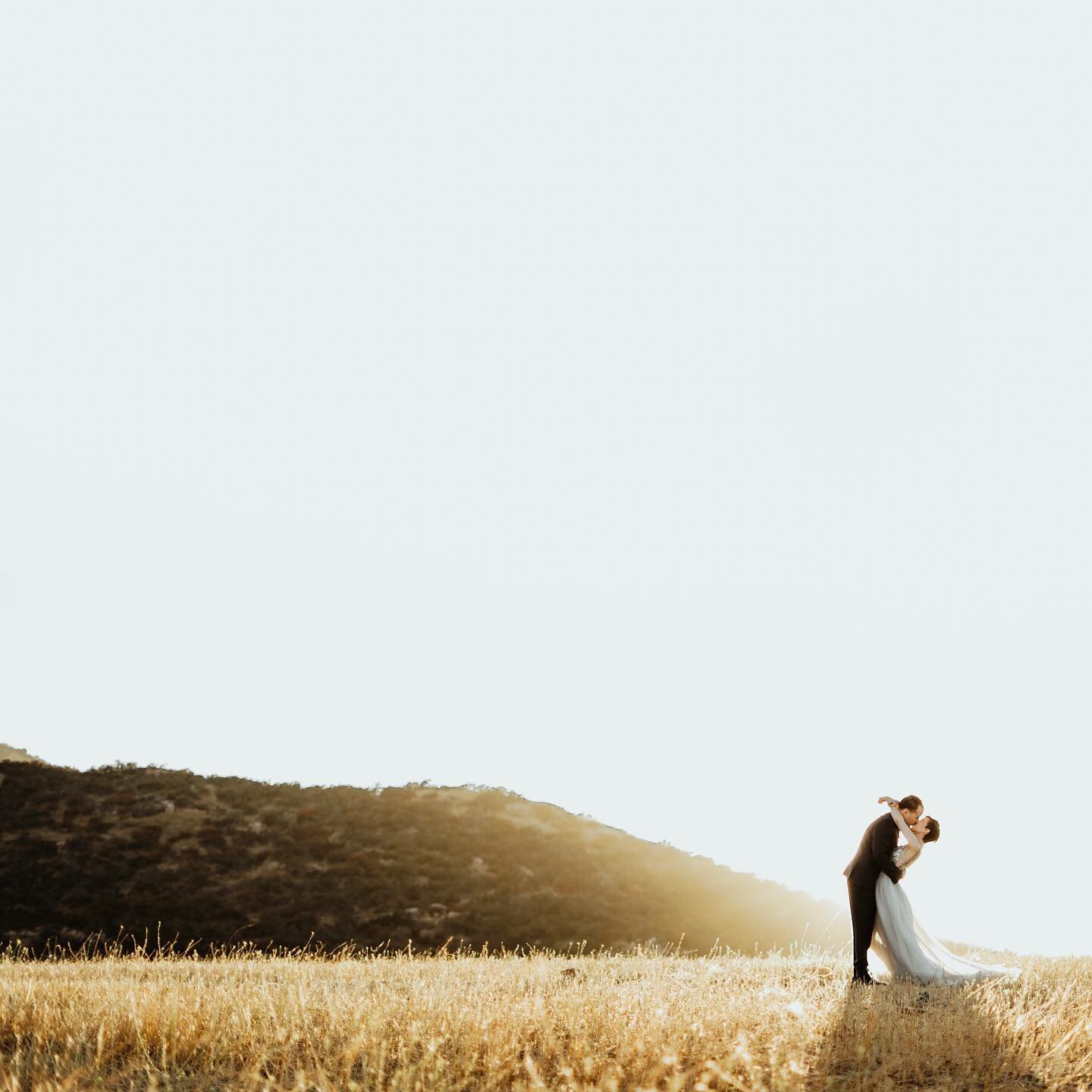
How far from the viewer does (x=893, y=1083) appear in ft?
24.6

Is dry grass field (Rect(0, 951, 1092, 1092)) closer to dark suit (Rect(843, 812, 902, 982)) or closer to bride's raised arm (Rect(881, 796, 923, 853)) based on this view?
dark suit (Rect(843, 812, 902, 982))

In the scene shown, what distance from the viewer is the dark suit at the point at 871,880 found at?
1259cm

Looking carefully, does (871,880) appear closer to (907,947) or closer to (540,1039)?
(907,947)

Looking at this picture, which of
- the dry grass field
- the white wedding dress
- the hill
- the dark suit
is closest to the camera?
the dry grass field

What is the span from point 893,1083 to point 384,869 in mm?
26193

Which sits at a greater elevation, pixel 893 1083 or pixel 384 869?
pixel 893 1083

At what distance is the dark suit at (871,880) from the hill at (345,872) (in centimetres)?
1667

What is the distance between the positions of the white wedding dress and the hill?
54.9ft

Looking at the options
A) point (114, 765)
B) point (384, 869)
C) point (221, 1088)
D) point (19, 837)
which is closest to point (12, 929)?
point (19, 837)

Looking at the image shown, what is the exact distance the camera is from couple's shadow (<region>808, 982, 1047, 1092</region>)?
7.54 meters

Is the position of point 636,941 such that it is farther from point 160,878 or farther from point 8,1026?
point 8,1026

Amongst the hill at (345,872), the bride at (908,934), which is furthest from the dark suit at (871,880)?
the hill at (345,872)

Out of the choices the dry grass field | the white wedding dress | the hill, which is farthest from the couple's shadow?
the hill

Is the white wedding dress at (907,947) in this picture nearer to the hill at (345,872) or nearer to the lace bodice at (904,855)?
the lace bodice at (904,855)
